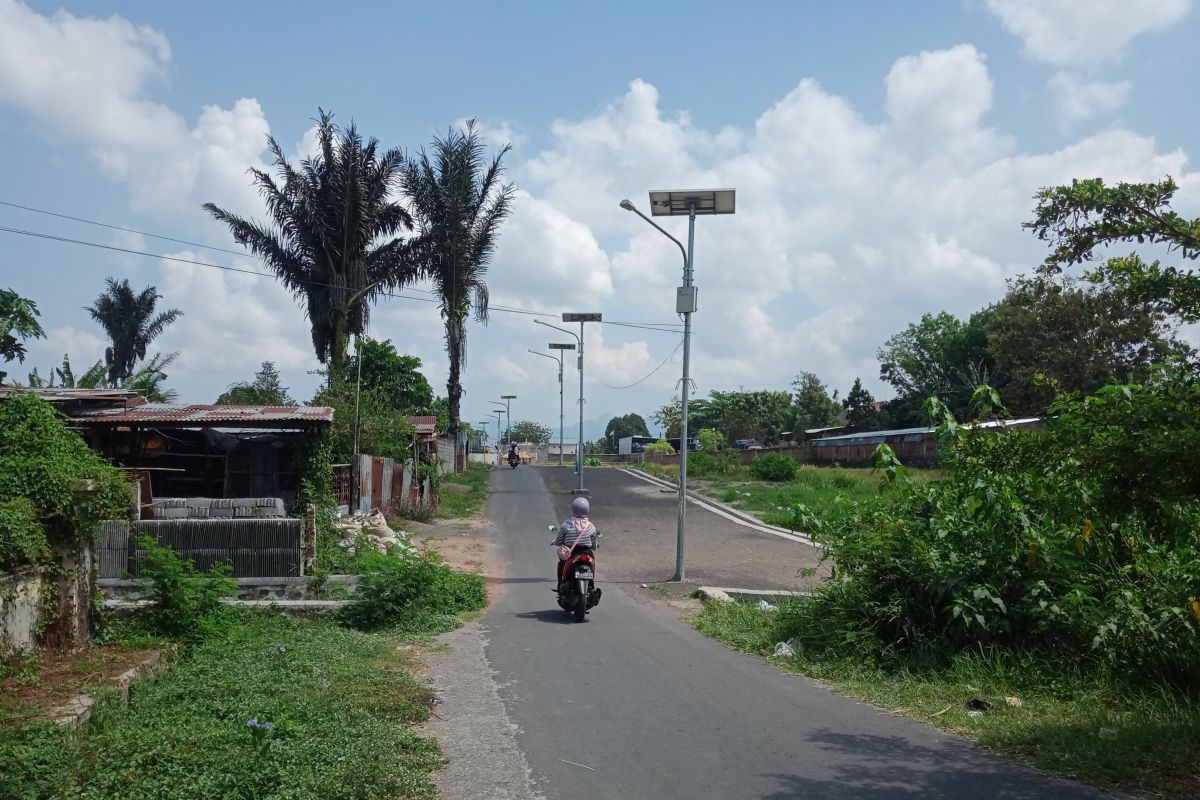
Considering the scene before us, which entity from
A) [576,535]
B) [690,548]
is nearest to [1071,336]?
[690,548]

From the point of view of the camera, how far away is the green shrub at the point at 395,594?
1156cm

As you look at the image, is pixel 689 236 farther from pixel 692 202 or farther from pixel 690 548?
pixel 690 548

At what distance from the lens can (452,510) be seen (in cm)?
2922

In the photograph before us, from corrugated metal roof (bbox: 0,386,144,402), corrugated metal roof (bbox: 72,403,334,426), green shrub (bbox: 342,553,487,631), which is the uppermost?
corrugated metal roof (bbox: 0,386,144,402)

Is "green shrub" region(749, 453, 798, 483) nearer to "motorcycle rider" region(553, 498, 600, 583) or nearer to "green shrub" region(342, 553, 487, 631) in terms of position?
"motorcycle rider" region(553, 498, 600, 583)

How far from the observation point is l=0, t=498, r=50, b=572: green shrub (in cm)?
761

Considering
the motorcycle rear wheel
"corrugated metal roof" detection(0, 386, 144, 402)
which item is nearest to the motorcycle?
the motorcycle rear wheel

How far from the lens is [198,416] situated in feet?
57.2

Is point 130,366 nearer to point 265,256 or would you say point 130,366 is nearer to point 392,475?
point 265,256

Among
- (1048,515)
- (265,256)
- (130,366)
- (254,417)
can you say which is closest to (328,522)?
(254,417)

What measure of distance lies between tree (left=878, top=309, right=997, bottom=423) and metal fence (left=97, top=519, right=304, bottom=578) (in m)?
47.1

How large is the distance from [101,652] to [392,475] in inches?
656

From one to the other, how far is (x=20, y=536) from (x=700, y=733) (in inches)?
222

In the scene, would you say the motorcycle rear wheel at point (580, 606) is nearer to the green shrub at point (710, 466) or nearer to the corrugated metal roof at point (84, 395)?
the corrugated metal roof at point (84, 395)
